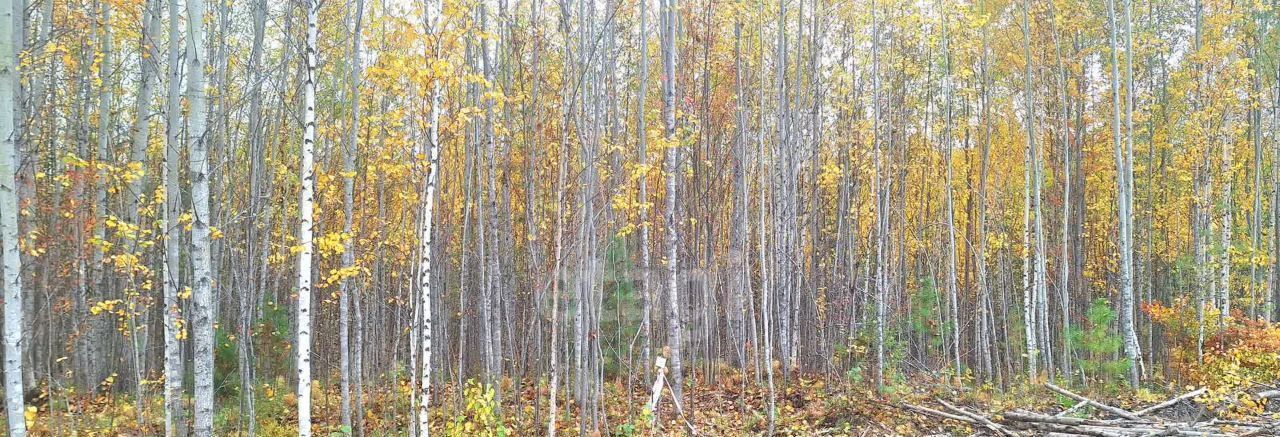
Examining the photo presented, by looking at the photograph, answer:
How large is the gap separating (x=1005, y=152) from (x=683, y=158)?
9.52 meters

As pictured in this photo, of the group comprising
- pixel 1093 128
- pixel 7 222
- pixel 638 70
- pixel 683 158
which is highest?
pixel 638 70

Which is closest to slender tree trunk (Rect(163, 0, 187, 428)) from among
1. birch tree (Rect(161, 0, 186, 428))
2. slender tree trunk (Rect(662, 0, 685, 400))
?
birch tree (Rect(161, 0, 186, 428))

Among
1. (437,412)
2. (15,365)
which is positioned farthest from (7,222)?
(437,412)

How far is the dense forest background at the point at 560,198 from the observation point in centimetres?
653

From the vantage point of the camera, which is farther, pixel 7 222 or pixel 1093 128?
pixel 1093 128

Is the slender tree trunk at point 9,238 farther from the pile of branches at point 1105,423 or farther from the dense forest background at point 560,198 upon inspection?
the pile of branches at point 1105,423

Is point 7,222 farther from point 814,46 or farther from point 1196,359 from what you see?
point 1196,359

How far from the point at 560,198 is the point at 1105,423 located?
233 inches

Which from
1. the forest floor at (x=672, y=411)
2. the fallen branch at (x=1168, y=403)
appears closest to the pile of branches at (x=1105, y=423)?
the fallen branch at (x=1168, y=403)

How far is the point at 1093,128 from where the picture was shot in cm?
1452

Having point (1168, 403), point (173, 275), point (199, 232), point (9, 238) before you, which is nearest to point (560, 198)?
point (199, 232)

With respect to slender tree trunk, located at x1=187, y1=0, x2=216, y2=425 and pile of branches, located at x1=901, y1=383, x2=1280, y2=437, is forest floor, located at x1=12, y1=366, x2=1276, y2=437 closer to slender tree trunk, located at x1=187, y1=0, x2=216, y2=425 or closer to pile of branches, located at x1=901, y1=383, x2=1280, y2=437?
pile of branches, located at x1=901, y1=383, x2=1280, y2=437

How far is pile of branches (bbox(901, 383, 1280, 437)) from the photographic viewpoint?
6551mm

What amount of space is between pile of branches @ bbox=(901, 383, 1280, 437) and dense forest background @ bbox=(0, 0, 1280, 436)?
1.92ft
